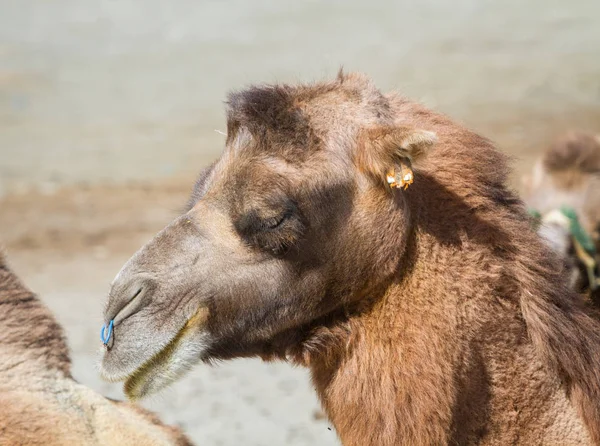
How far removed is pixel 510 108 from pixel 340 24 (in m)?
5.35

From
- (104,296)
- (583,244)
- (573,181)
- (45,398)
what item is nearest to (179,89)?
(573,181)

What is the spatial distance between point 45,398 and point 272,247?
1.14 metres

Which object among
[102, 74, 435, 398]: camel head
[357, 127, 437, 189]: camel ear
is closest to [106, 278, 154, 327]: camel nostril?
[102, 74, 435, 398]: camel head

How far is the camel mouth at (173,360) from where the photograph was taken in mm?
3113

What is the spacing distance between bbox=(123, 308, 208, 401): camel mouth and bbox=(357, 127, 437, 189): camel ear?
71cm

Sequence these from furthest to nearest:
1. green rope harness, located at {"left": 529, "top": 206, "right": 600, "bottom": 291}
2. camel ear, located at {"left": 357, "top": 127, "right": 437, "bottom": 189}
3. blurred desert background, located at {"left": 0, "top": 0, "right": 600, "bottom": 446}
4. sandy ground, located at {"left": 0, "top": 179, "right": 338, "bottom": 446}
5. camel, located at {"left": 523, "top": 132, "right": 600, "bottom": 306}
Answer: blurred desert background, located at {"left": 0, "top": 0, "right": 600, "bottom": 446} → camel, located at {"left": 523, "top": 132, "right": 600, "bottom": 306} → sandy ground, located at {"left": 0, "top": 179, "right": 338, "bottom": 446} → green rope harness, located at {"left": 529, "top": 206, "right": 600, "bottom": 291} → camel ear, located at {"left": 357, "top": 127, "right": 437, "bottom": 189}

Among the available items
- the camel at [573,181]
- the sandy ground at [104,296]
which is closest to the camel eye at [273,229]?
the sandy ground at [104,296]

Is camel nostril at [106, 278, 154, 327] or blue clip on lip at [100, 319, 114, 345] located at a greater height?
camel nostril at [106, 278, 154, 327]

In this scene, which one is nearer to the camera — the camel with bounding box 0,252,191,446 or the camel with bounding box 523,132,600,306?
the camel with bounding box 0,252,191,446

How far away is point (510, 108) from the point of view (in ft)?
53.3

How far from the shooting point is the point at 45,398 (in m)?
3.63

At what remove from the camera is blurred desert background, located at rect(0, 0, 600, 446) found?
1131cm

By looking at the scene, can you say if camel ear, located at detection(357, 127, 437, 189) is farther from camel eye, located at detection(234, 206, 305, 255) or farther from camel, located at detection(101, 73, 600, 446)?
camel eye, located at detection(234, 206, 305, 255)

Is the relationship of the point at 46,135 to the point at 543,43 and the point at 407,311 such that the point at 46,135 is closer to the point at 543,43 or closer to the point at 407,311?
the point at 543,43
